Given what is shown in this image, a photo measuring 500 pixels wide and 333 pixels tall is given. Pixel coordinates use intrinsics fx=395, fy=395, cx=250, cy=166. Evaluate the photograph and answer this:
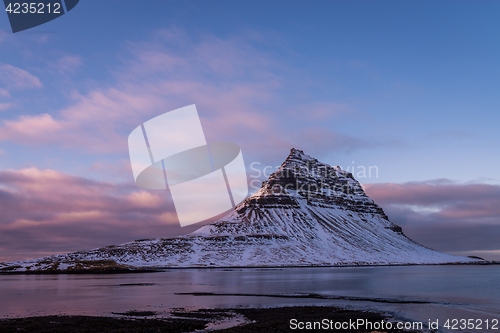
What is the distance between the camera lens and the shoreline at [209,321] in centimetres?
3086

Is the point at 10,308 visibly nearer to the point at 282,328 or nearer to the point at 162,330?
the point at 162,330

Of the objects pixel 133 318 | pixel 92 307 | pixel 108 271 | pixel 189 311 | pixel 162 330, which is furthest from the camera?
pixel 108 271

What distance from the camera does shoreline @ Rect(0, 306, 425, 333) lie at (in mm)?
30859

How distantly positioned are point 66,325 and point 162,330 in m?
8.35

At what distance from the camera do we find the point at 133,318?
36188 millimetres

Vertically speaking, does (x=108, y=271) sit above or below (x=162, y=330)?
below

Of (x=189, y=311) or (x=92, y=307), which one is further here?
(x=92, y=307)

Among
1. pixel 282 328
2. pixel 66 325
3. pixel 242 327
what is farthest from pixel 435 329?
pixel 66 325

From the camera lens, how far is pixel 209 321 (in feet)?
115

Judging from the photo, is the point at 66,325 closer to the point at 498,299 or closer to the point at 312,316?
the point at 312,316

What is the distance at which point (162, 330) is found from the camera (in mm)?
30484

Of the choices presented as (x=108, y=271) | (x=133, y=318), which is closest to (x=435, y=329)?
(x=133, y=318)

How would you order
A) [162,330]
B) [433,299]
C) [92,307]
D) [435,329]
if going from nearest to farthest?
[162,330]
[435,329]
[92,307]
[433,299]

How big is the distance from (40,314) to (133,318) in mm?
9900
